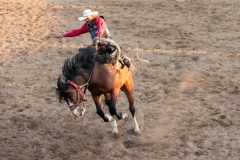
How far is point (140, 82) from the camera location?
10438 mm

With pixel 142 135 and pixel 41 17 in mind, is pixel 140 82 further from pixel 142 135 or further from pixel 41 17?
pixel 41 17

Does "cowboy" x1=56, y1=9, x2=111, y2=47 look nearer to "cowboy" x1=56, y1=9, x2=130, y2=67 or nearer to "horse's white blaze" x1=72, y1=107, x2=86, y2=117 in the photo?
"cowboy" x1=56, y1=9, x2=130, y2=67

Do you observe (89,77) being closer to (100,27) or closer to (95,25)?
(100,27)

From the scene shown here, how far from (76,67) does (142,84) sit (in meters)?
3.89

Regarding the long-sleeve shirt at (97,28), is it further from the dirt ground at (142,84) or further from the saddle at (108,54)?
the dirt ground at (142,84)

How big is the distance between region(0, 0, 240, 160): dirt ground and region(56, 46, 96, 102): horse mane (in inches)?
57.5

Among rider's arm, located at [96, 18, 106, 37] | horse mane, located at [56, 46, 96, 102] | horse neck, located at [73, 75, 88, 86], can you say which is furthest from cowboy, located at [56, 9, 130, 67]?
horse neck, located at [73, 75, 88, 86]

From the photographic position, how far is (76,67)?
6.64 metres

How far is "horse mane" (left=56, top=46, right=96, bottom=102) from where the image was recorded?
6.59 meters

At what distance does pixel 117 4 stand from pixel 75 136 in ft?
33.3

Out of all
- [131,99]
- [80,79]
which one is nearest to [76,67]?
[80,79]

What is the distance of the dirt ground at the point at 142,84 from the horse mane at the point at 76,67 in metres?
1.46

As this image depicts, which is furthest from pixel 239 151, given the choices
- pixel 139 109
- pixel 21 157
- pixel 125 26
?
pixel 125 26

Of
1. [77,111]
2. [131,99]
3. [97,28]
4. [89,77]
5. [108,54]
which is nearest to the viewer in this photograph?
[77,111]
